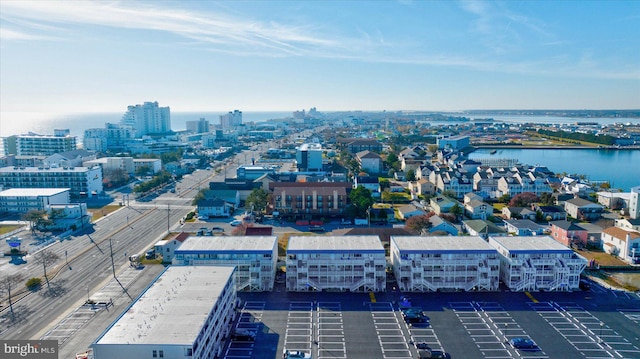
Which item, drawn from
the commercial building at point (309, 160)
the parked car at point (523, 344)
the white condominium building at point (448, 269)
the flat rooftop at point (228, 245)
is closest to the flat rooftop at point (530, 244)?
the white condominium building at point (448, 269)

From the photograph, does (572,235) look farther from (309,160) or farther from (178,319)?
(309,160)

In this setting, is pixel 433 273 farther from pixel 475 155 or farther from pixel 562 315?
pixel 475 155

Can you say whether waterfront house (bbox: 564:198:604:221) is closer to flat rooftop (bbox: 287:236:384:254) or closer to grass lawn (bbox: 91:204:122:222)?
flat rooftop (bbox: 287:236:384:254)

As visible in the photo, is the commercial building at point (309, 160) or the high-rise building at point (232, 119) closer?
the commercial building at point (309, 160)

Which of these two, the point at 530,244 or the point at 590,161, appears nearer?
the point at 530,244

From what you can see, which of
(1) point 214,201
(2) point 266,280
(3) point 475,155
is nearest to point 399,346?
(2) point 266,280

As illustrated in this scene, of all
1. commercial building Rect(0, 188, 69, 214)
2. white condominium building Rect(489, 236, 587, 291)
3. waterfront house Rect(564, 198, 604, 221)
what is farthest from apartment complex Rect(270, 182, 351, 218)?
commercial building Rect(0, 188, 69, 214)

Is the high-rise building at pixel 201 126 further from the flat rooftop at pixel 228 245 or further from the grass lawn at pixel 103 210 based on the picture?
the flat rooftop at pixel 228 245

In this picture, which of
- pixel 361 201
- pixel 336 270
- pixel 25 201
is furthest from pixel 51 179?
pixel 336 270
